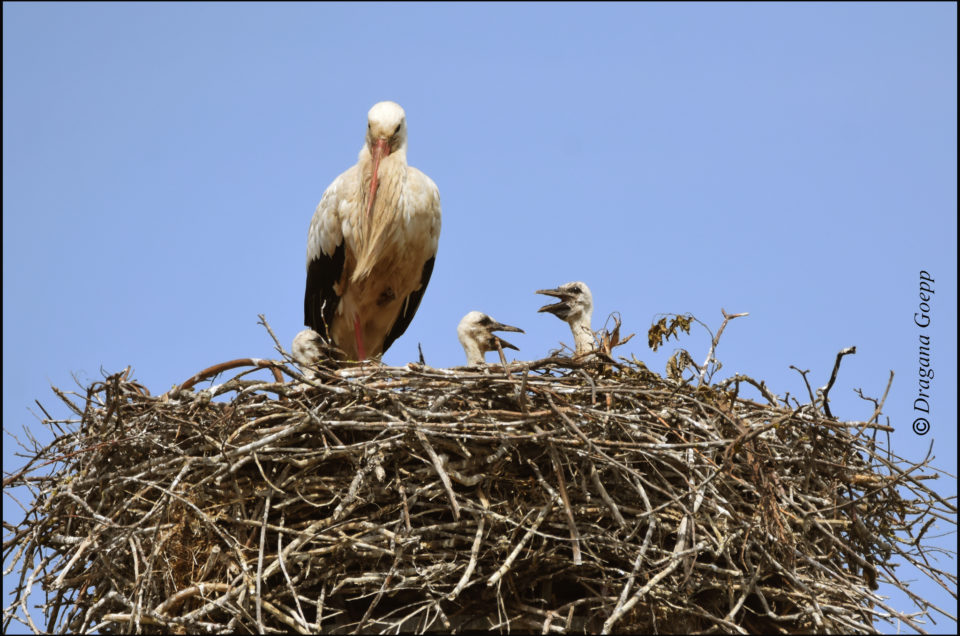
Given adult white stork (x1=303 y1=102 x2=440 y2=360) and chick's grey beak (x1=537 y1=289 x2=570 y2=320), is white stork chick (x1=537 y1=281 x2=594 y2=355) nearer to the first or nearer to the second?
chick's grey beak (x1=537 y1=289 x2=570 y2=320)

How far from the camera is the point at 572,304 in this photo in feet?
16.6

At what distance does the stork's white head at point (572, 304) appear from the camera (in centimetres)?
504

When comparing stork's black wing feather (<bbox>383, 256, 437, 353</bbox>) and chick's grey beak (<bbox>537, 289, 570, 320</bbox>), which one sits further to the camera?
stork's black wing feather (<bbox>383, 256, 437, 353</bbox>)

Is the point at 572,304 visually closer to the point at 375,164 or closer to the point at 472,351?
the point at 472,351

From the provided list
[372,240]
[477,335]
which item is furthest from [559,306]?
[372,240]

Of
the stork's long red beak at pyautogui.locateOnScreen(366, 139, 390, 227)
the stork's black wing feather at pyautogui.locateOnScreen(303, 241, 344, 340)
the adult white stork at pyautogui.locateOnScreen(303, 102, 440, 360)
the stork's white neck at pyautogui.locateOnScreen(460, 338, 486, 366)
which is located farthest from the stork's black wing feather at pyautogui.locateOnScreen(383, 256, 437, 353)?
the stork's white neck at pyautogui.locateOnScreen(460, 338, 486, 366)

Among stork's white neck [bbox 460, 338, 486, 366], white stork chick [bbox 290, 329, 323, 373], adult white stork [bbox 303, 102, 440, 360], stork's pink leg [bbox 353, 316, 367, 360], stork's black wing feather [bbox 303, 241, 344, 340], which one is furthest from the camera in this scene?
stork's pink leg [bbox 353, 316, 367, 360]

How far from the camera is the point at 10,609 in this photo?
3.63 metres

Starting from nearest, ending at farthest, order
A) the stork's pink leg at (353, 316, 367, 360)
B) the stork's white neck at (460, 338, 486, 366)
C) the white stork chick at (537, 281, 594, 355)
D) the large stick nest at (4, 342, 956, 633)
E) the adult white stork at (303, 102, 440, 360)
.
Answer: the large stick nest at (4, 342, 956, 633), the stork's white neck at (460, 338, 486, 366), the white stork chick at (537, 281, 594, 355), the adult white stork at (303, 102, 440, 360), the stork's pink leg at (353, 316, 367, 360)

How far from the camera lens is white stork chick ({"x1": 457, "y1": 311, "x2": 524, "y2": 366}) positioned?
Result: 193 inches

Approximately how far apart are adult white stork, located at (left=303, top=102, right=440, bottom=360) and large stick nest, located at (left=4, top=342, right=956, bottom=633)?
1.42 m

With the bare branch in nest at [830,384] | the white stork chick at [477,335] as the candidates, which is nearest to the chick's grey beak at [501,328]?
the white stork chick at [477,335]

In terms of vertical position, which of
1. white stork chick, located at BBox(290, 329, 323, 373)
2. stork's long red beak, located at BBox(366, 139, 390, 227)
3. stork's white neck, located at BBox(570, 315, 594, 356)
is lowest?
white stork chick, located at BBox(290, 329, 323, 373)

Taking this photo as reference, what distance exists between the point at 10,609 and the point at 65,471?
0.55m
